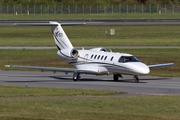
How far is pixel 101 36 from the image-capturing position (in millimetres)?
78250

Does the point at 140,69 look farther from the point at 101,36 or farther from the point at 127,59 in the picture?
the point at 101,36

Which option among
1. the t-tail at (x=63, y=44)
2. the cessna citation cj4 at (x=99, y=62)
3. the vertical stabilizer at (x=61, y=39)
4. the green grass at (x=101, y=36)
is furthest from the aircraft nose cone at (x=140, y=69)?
the green grass at (x=101, y=36)

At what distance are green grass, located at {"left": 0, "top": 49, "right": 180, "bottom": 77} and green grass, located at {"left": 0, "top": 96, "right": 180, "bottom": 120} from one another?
1740 centimetres

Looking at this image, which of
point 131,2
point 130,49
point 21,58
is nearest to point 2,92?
point 21,58

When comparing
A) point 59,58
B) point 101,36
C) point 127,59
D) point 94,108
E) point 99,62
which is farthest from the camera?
point 101,36

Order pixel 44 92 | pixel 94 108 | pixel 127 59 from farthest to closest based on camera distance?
pixel 127 59 < pixel 44 92 < pixel 94 108

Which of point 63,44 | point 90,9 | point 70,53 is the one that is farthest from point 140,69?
point 90,9

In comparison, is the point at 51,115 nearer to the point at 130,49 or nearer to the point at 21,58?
the point at 21,58

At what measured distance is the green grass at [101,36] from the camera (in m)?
68.9

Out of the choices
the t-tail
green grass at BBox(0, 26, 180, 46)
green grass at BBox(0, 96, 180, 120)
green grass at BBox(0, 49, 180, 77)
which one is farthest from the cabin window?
green grass at BBox(0, 26, 180, 46)

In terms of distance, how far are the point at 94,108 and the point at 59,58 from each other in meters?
32.2

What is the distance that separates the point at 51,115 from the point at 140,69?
14.3 meters

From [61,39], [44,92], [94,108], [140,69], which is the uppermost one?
[61,39]

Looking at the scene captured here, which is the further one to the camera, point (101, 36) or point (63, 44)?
point (101, 36)
